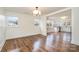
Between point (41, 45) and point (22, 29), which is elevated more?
point (22, 29)

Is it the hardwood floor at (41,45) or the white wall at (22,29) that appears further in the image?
the white wall at (22,29)

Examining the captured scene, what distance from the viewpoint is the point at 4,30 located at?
256 centimetres

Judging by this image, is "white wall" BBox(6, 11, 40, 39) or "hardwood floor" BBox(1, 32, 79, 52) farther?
"white wall" BBox(6, 11, 40, 39)

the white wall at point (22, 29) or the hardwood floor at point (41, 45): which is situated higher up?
the white wall at point (22, 29)

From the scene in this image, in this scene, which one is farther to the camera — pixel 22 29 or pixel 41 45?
pixel 22 29

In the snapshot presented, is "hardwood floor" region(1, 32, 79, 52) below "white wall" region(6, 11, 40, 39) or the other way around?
below
